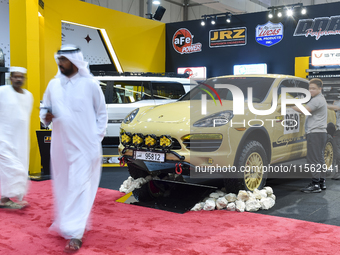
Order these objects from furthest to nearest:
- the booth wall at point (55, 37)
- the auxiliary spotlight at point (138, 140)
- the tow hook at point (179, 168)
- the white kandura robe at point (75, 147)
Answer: the booth wall at point (55, 37)
the auxiliary spotlight at point (138, 140)
the tow hook at point (179, 168)
the white kandura robe at point (75, 147)

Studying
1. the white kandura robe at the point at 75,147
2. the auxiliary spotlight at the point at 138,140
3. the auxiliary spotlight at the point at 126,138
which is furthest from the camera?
the auxiliary spotlight at the point at 126,138

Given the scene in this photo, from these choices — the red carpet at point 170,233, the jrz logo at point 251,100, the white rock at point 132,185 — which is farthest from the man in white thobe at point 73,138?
the white rock at point 132,185

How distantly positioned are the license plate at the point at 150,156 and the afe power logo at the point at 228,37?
10.8 meters

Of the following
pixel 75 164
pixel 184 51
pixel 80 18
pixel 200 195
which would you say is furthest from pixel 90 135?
pixel 184 51

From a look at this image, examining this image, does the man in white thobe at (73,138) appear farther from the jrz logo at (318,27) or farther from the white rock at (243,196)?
the jrz logo at (318,27)

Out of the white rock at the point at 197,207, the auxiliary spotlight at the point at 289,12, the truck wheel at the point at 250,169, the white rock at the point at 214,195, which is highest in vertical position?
the auxiliary spotlight at the point at 289,12

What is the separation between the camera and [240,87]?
195 inches

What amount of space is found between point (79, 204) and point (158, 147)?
4.44ft

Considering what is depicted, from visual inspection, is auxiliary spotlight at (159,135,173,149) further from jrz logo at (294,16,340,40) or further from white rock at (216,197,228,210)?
jrz logo at (294,16,340,40)

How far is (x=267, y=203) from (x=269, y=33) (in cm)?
1043

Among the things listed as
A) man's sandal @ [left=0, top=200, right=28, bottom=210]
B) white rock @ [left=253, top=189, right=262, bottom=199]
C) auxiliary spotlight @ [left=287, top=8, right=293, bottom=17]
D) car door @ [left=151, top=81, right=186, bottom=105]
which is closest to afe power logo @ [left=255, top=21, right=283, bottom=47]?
auxiliary spotlight @ [left=287, top=8, right=293, bottom=17]

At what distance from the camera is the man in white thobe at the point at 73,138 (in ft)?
10.1

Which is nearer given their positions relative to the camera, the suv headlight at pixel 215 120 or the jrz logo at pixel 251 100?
the suv headlight at pixel 215 120

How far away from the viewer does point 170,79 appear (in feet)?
27.0
